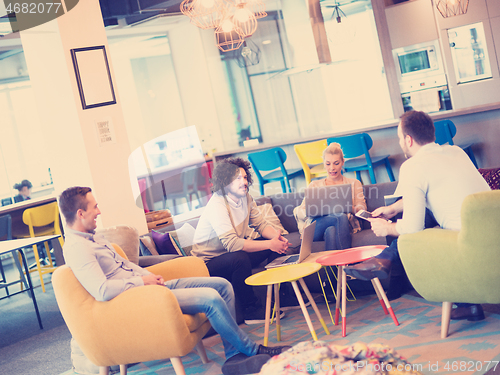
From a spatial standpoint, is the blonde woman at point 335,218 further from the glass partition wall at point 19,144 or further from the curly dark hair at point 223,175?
the glass partition wall at point 19,144

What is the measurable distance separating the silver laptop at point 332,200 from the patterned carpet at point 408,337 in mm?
699

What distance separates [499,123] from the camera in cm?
488

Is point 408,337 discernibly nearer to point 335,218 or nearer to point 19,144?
point 335,218

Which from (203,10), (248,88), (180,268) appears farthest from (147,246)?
(248,88)

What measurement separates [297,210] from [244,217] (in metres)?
0.60

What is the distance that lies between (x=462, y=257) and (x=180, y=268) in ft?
5.46

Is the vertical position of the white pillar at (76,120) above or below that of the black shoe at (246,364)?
above

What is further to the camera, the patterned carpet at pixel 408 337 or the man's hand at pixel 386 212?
the man's hand at pixel 386 212

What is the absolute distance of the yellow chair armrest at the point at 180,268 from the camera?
3.17 meters

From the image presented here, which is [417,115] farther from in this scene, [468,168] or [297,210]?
[297,210]

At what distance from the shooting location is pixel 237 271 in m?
3.39

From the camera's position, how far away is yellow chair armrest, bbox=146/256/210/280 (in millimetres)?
3168

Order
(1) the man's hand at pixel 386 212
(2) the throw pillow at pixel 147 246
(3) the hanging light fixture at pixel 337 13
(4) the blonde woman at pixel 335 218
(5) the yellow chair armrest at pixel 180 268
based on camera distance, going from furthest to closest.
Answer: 1. (3) the hanging light fixture at pixel 337 13
2. (2) the throw pillow at pixel 147 246
3. (4) the blonde woman at pixel 335 218
4. (1) the man's hand at pixel 386 212
5. (5) the yellow chair armrest at pixel 180 268

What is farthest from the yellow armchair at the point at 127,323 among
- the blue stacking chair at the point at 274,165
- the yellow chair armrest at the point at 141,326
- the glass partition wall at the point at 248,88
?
the glass partition wall at the point at 248,88
